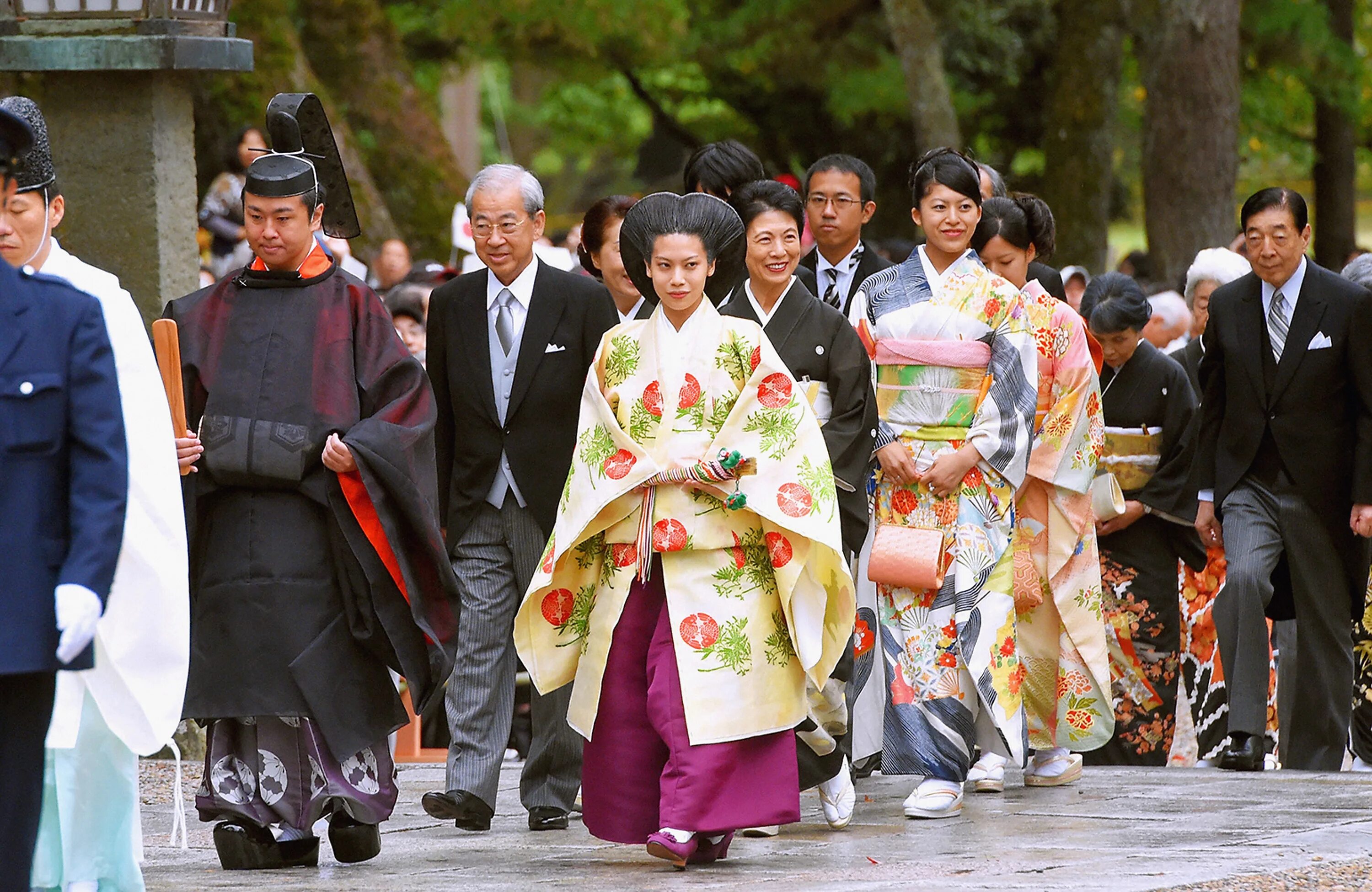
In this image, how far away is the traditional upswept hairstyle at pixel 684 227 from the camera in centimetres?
582

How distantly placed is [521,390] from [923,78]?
32.6 ft

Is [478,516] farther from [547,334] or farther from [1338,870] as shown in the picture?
[1338,870]

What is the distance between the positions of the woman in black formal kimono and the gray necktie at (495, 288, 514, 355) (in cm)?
73

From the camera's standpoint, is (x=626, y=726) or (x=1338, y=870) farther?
(x=626, y=726)

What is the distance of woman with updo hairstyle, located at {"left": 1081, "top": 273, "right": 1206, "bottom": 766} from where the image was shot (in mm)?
8539

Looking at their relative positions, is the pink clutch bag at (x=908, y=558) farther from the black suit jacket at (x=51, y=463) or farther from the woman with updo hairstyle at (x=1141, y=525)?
the black suit jacket at (x=51, y=463)

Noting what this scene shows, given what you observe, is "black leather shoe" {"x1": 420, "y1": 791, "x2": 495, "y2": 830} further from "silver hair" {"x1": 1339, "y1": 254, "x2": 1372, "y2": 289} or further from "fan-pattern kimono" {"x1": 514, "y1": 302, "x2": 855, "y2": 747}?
"silver hair" {"x1": 1339, "y1": 254, "x2": 1372, "y2": 289}

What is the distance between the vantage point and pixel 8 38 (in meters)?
7.72

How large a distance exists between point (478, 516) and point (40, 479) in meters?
2.67

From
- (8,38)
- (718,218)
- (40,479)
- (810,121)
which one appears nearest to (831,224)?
(718,218)

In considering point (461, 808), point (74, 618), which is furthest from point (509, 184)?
point (74, 618)

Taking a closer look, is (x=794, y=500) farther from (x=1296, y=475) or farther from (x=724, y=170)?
(x=1296, y=475)

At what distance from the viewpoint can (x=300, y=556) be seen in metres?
5.72

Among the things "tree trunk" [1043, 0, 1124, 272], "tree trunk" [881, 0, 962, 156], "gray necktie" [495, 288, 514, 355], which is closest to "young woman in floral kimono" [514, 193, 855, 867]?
"gray necktie" [495, 288, 514, 355]
